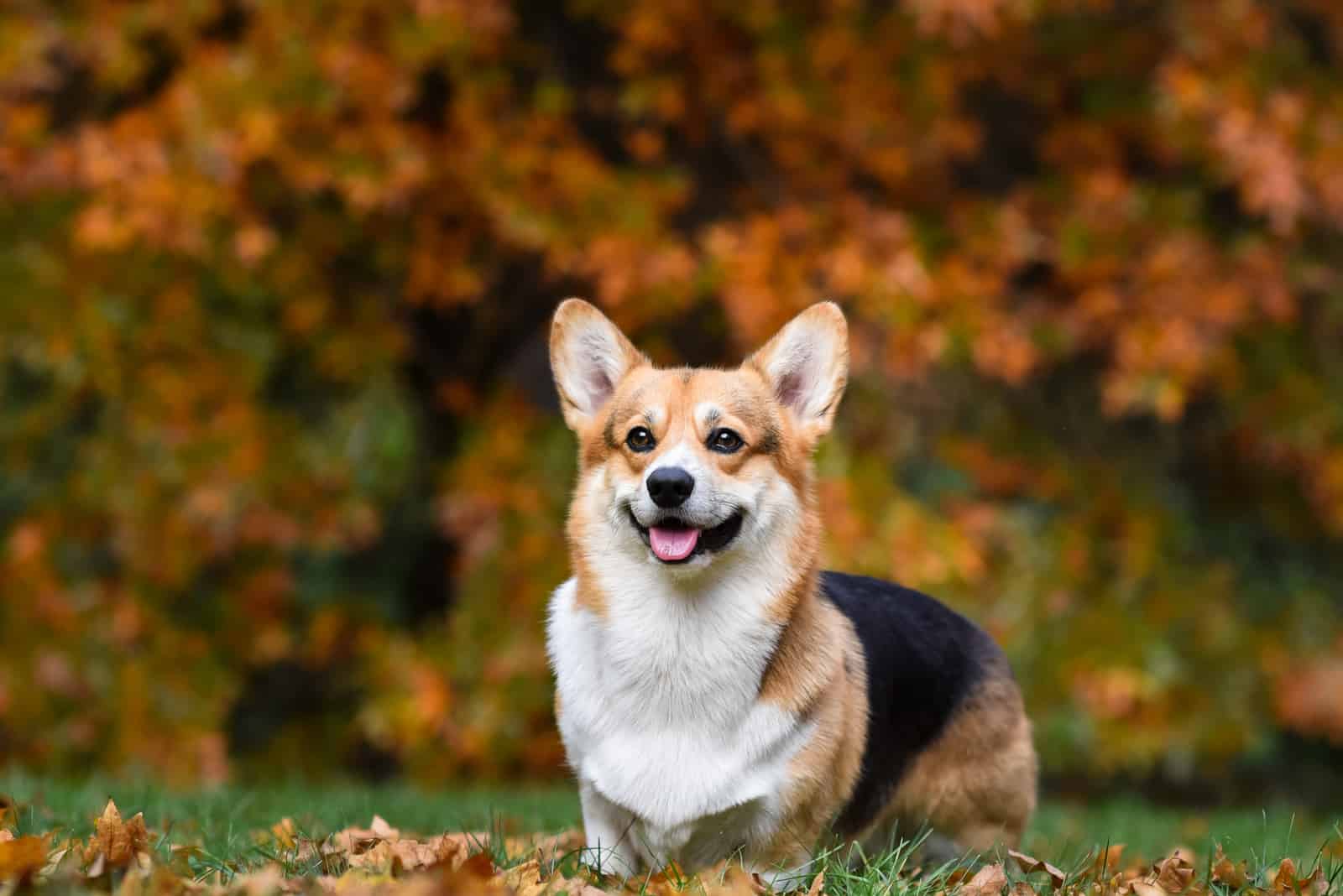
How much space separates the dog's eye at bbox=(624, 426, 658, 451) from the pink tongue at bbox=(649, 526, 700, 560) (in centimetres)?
25

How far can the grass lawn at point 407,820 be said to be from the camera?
4062 millimetres

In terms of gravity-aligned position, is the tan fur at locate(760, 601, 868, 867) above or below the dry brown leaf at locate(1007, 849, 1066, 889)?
above

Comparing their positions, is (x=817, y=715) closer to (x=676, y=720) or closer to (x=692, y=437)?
(x=676, y=720)

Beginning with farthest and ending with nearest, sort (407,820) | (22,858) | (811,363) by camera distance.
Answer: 1. (407,820)
2. (811,363)
3. (22,858)

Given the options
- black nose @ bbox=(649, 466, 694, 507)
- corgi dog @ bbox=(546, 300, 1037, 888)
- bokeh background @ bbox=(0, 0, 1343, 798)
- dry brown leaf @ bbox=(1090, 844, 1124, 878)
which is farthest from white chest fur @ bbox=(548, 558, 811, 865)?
bokeh background @ bbox=(0, 0, 1343, 798)

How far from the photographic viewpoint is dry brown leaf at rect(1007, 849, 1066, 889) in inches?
144

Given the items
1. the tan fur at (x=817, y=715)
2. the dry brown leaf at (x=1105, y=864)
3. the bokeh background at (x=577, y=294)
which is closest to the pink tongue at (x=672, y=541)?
the tan fur at (x=817, y=715)

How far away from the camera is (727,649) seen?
3832mm

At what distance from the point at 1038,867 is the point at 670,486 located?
4.24 feet

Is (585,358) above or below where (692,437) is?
above

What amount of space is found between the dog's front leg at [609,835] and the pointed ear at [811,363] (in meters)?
1.15

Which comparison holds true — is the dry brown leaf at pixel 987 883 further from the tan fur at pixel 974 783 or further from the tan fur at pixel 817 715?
the tan fur at pixel 974 783

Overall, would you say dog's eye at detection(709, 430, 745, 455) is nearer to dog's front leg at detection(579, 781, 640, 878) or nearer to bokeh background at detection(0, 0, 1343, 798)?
dog's front leg at detection(579, 781, 640, 878)

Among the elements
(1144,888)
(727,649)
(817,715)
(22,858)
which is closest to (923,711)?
(817,715)
